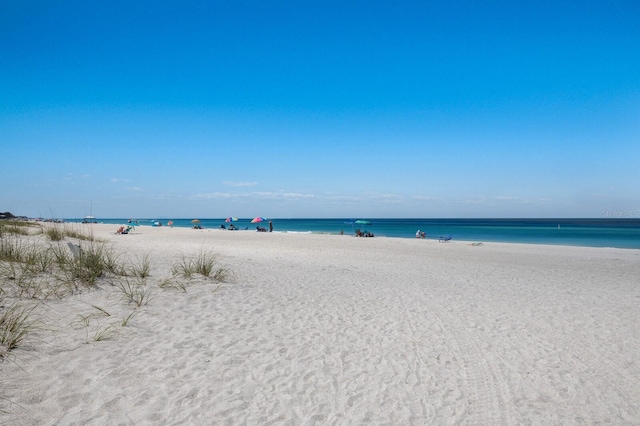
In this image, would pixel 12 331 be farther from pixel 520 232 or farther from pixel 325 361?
pixel 520 232

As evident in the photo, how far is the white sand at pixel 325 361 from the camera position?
362 cm

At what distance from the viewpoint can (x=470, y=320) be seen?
7.01m

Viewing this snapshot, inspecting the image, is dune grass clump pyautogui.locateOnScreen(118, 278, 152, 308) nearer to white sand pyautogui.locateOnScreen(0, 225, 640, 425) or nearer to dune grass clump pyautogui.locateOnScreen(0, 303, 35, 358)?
white sand pyautogui.locateOnScreen(0, 225, 640, 425)

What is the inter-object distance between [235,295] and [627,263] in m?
19.6

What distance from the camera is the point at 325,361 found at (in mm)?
4879

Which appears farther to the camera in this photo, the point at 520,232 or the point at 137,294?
the point at 520,232

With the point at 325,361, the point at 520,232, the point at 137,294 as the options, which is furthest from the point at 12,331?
the point at 520,232

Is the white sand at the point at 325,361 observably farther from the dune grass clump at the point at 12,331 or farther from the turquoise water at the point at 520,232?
the turquoise water at the point at 520,232

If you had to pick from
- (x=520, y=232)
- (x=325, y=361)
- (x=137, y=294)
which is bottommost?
(x=325, y=361)

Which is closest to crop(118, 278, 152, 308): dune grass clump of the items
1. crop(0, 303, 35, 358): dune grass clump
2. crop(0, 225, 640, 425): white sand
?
crop(0, 225, 640, 425): white sand

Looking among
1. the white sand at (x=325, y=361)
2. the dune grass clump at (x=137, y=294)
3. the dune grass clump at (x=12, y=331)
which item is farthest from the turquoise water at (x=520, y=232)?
the white sand at (x=325, y=361)

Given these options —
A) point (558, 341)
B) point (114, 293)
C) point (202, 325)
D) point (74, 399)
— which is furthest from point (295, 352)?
point (558, 341)

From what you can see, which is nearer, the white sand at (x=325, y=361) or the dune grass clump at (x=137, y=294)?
the white sand at (x=325, y=361)

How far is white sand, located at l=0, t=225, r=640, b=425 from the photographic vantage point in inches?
142
